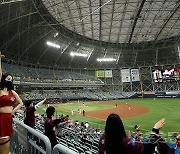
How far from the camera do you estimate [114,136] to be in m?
3.08

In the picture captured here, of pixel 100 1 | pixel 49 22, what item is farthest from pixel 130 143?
pixel 49 22

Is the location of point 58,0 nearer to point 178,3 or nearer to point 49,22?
point 49,22

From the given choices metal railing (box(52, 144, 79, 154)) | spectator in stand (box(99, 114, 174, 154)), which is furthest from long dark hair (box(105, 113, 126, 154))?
metal railing (box(52, 144, 79, 154))

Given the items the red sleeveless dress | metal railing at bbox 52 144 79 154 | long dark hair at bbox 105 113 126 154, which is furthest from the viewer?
the red sleeveless dress

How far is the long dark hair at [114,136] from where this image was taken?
3.02 m

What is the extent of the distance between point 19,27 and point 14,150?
4122 centimetres

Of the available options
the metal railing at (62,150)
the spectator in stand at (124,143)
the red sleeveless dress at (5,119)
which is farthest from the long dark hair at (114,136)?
the red sleeveless dress at (5,119)

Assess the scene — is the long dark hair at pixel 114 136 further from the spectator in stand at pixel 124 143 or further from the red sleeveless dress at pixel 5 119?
the red sleeveless dress at pixel 5 119

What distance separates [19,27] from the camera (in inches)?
1684

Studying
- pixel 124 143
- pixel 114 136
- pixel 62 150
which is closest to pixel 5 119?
pixel 62 150

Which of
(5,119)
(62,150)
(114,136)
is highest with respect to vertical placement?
(5,119)

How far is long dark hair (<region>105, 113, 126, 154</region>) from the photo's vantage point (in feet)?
9.91

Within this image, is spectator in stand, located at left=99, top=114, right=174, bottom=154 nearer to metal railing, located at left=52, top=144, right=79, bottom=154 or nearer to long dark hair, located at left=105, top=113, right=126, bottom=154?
long dark hair, located at left=105, top=113, right=126, bottom=154

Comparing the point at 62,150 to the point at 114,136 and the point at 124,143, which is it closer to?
the point at 114,136
